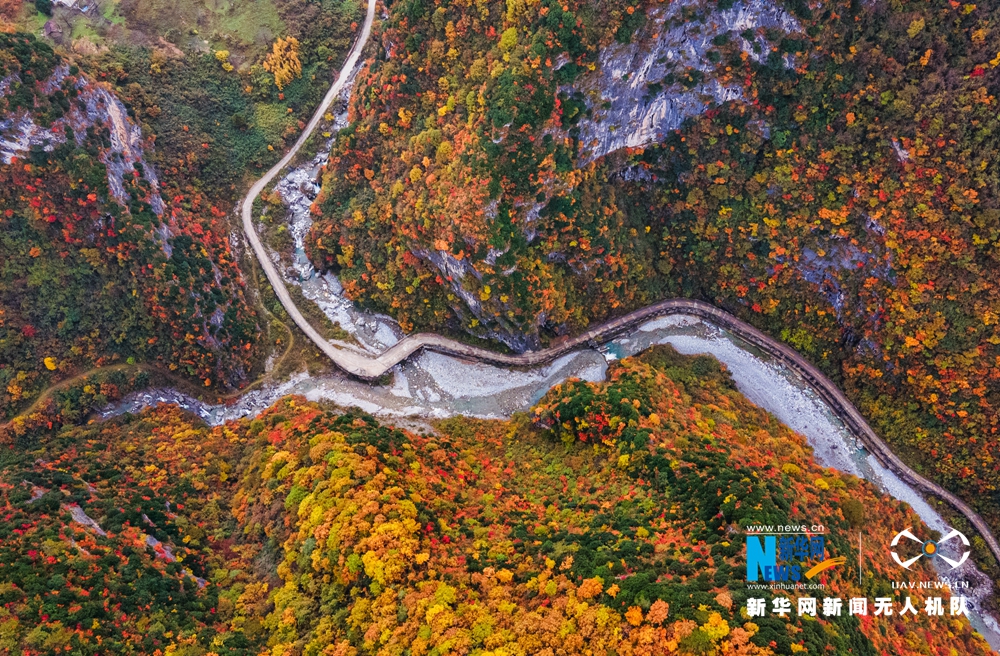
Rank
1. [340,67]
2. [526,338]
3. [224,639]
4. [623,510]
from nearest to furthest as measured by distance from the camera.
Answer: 1. [224,639]
2. [623,510]
3. [526,338]
4. [340,67]

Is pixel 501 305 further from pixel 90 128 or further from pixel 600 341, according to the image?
pixel 90 128

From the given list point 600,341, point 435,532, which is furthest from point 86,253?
point 600,341

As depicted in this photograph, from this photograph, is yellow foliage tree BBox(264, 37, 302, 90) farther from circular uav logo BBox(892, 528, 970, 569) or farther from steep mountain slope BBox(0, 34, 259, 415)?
circular uav logo BBox(892, 528, 970, 569)

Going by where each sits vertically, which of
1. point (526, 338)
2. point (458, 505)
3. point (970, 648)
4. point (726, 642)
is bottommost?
point (970, 648)

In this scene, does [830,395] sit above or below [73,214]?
below

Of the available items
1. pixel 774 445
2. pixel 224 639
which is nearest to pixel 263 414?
pixel 224 639

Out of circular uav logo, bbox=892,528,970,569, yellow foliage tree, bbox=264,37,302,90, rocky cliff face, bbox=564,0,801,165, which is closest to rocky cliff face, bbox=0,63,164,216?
yellow foliage tree, bbox=264,37,302,90

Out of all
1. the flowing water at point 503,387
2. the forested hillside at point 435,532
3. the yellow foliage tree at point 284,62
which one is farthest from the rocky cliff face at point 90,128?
the forested hillside at point 435,532

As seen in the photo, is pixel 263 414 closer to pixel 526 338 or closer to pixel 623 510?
pixel 526 338
